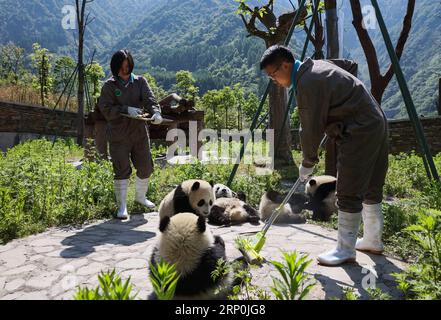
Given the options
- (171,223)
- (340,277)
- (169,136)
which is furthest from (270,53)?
(169,136)

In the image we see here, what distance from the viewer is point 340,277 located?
3275 mm

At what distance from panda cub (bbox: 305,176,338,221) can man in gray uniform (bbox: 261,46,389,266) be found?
2.09m

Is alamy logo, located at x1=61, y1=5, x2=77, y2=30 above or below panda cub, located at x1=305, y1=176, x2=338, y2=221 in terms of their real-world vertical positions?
above

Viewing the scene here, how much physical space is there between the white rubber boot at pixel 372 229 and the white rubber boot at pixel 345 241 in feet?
1.09

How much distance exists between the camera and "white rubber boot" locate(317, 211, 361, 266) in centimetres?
351

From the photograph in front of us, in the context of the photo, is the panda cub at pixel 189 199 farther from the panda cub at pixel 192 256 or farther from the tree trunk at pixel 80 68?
the tree trunk at pixel 80 68

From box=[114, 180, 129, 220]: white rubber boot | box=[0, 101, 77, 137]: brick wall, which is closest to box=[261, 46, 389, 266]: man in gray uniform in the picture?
box=[114, 180, 129, 220]: white rubber boot

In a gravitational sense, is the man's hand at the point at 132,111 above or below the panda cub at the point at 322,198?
above

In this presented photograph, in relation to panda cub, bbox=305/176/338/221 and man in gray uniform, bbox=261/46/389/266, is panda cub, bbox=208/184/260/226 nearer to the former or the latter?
panda cub, bbox=305/176/338/221

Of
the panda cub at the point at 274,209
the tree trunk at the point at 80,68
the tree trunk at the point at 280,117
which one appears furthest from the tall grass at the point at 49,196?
the tree trunk at the point at 80,68

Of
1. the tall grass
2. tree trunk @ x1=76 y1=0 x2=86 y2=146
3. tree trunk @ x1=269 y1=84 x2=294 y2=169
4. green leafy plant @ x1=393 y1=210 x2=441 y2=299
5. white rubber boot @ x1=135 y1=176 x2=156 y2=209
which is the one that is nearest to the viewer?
green leafy plant @ x1=393 y1=210 x2=441 y2=299

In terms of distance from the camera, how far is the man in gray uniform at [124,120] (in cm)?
562

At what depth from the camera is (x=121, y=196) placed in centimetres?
580

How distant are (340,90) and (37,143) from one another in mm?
11325
